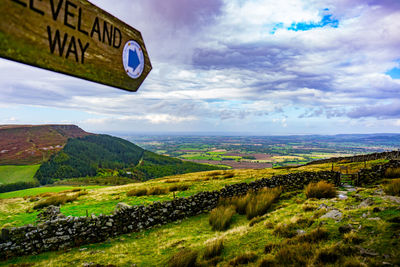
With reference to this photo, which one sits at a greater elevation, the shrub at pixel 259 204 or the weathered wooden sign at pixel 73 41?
the weathered wooden sign at pixel 73 41

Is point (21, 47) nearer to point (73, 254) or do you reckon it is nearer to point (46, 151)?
point (73, 254)

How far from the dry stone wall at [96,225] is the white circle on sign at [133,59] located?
33.3 ft

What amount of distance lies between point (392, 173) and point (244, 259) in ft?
51.0

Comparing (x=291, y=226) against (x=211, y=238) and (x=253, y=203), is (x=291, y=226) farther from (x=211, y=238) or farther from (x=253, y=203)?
(x=253, y=203)

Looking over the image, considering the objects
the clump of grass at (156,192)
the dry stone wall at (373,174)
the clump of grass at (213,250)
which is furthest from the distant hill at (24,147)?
the dry stone wall at (373,174)

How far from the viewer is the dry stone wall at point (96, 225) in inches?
344

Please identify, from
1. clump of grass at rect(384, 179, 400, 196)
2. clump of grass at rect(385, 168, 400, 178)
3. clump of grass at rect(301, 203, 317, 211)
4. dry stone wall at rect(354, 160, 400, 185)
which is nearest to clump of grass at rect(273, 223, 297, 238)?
clump of grass at rect(301, 203, 317, 211)

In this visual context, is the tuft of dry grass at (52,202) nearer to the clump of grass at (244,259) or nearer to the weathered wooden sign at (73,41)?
the clump of grass at (244,259)

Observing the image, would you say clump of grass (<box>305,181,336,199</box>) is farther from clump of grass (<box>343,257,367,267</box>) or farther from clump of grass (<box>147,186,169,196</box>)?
clump of grass (<box>147,186,169,196</box>)

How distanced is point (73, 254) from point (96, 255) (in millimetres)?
1247

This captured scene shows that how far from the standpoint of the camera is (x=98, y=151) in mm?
189250

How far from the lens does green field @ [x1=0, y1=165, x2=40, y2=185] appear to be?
322ft

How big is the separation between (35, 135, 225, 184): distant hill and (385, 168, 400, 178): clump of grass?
111 metres

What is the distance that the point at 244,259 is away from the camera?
5.52 metres
